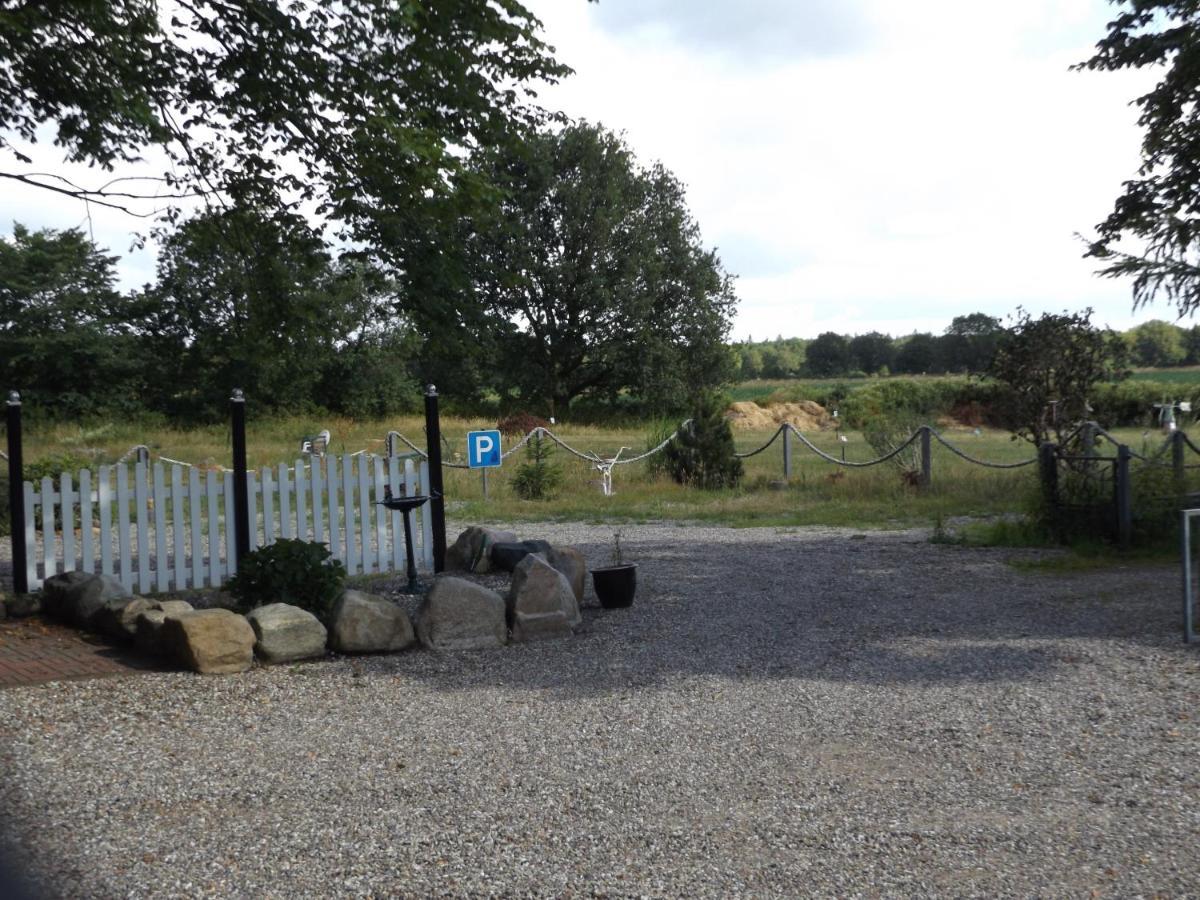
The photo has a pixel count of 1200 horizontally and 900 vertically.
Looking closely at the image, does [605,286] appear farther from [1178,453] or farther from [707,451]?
[1178,453]

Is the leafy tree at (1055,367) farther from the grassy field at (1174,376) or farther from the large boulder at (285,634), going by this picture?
the grassy field at (1174,376)

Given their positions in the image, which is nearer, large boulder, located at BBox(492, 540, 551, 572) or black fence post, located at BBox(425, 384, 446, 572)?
black fence post, located at BBox(425, 384, 446, 572)

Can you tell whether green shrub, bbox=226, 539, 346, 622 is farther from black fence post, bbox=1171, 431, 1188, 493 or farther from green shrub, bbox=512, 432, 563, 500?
green shrub, bbox=512, 432, 563, 500

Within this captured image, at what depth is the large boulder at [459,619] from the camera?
746 centimetres

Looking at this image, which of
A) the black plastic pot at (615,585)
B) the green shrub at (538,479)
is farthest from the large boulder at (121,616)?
the green shrub at (538,479)

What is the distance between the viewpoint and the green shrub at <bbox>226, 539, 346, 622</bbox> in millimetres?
8125

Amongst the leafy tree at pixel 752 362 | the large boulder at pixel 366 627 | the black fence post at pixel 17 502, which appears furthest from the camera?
the leafy tree at pixel 752 362

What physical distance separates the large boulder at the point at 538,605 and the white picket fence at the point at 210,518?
1.98 metres

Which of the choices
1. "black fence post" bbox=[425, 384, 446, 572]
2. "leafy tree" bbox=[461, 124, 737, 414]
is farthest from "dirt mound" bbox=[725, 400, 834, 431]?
"black fence post" bbox=[425, 384, 446, 572]

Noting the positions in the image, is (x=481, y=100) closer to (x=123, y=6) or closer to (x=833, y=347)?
(x=123, y=6)

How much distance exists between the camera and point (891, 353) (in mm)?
94188

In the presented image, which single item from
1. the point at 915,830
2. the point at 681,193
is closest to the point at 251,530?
the point at 915,830

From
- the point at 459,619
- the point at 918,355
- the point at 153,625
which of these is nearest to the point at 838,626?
the point at 459,619

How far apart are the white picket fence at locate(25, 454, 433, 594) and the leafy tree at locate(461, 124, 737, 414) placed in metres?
33.7
